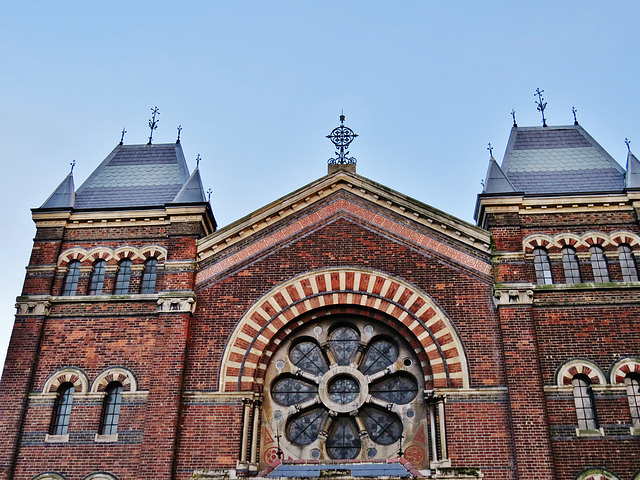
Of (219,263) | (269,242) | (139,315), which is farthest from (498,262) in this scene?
(139,315)

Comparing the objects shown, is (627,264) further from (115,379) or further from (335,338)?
(115,379)

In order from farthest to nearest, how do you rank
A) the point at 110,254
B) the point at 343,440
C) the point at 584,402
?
the point at 110,254
the point at 343,440
the point at 584,402

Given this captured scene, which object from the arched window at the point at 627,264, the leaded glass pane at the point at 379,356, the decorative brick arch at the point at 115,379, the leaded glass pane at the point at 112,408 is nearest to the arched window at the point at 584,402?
the arched window at the point at 627,264

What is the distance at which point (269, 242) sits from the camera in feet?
67.8

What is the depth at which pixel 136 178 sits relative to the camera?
23.9 m

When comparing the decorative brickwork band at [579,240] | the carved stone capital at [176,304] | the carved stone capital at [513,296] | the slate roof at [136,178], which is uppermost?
the slate roof at [136,178]

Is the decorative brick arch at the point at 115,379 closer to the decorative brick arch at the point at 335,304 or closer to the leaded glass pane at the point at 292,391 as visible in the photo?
the decorative brick arch at the point at 335,304

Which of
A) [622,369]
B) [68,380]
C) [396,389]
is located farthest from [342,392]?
[68,380]

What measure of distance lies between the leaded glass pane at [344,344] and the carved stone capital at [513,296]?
4.13 meters

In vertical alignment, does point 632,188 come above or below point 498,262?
above

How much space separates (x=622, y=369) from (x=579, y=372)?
114 cm

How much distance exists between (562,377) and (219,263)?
10.2 m

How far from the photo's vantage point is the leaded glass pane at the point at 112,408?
60.7ft

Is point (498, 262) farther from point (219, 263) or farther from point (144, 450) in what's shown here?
point (144, 450)
